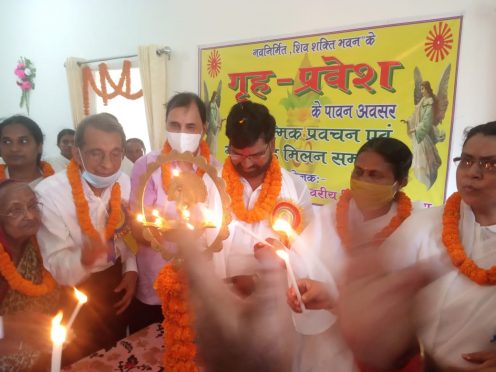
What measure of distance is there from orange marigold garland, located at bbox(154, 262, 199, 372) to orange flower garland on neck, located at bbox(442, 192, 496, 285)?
1114 millimetres

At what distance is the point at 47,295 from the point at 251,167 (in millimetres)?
1205

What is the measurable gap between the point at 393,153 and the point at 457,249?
70 cm

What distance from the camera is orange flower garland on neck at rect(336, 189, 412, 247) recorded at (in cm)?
178

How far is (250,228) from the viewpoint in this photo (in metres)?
1.98

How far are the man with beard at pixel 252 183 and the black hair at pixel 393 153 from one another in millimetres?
472

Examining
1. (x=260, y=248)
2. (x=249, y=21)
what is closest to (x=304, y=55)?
(x=249, y=21)

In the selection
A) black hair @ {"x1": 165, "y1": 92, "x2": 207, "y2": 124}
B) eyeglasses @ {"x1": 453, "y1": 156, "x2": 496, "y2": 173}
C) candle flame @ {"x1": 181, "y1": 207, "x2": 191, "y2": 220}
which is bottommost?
candle flame @ {"x1": 181, "y1": 207, "x2": 191, "y2": 220}

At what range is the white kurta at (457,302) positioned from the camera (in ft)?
4.62

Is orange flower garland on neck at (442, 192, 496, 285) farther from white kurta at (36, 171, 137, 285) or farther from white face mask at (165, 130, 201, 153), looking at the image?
white kurta at (36, 171, 137, 285)

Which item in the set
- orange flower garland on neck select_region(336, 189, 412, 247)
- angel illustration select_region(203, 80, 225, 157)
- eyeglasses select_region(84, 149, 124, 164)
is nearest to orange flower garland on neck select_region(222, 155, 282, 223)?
orange flower garland on neck select_region(336, 189, 412, 247)

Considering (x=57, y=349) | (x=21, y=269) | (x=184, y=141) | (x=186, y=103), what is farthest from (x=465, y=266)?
(x=21, y=269)

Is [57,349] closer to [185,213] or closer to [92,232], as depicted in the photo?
[185,213]

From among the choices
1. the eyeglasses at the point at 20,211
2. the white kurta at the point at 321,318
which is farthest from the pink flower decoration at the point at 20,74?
the white kurta at the point at 321,318

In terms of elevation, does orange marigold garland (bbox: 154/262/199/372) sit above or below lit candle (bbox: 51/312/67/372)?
below
